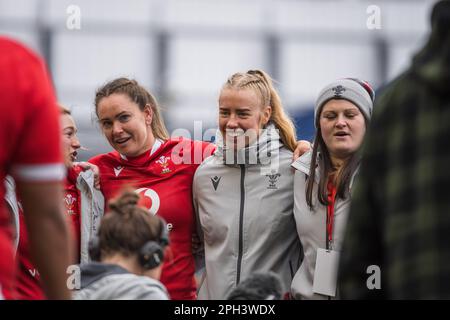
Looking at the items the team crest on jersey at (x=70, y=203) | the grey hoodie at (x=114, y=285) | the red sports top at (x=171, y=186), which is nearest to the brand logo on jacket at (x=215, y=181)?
the red sports top at (x=171, y=186)

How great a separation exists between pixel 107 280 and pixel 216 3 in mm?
10859

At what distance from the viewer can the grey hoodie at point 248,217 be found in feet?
13.7

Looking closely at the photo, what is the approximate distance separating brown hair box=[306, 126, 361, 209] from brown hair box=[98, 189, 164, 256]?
3.43ft

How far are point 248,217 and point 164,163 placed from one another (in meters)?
0.53

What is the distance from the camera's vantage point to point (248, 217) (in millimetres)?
4215

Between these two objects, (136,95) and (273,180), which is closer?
(273,180)

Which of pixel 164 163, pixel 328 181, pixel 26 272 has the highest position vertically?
pixel 164 163

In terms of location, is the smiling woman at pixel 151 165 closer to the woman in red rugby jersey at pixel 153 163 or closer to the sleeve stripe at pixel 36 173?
the woman in red rugby jersey at pixel 153 163

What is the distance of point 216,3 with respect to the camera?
13.6 metres

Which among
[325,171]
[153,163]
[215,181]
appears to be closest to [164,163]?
[153,163]

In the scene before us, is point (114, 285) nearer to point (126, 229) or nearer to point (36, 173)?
point (126, 229)

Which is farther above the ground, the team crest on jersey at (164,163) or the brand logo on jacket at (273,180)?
the team crest on jersey at (164,163)
